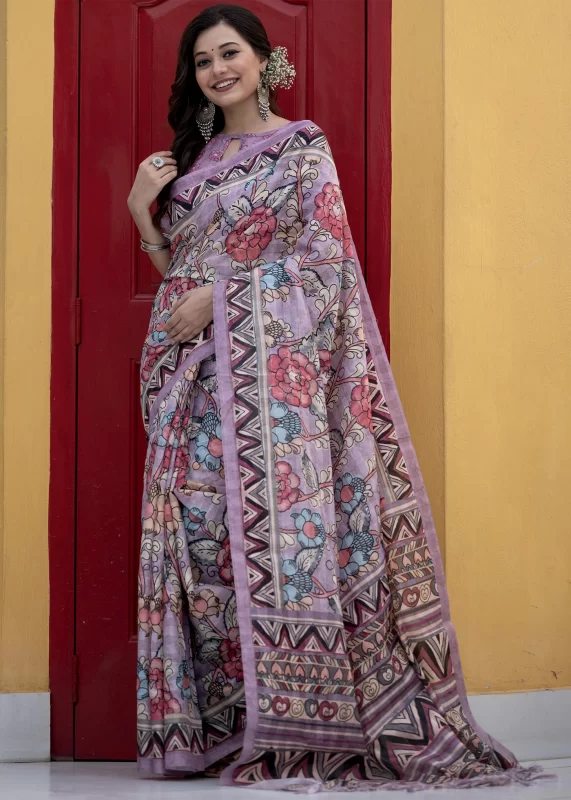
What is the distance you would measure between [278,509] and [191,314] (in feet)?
1.81

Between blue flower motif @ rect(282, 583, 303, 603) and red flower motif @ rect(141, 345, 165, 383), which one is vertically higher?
red flower motif @ rect(141, 345, 165, 383)

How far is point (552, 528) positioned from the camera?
10.6ft

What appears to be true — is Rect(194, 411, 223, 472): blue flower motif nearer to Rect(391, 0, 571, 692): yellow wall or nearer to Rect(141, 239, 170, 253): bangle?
Rect(141, 239, 170, 253): bangle

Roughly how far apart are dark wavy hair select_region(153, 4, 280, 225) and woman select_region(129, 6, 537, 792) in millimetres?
11

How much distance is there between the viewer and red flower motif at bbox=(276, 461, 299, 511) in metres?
2.75

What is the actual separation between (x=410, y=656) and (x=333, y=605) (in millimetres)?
266

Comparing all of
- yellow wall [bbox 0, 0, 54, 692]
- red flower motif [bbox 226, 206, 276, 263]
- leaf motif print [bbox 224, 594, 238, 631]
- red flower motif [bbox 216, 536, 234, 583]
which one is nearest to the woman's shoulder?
red flower motif [bbox 226, 206, 276, 263]

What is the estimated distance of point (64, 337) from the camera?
3.30 meters

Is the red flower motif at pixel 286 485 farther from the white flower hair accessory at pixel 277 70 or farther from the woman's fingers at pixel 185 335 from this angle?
the white flower hair accessory at pixel 277 70

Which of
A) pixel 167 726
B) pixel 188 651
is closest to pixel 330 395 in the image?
pixel 188 651

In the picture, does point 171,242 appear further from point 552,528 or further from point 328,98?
point 552,528

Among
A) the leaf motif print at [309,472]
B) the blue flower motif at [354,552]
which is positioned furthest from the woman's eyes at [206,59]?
the blue flower motif at [354,552]

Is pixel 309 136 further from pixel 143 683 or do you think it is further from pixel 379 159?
pixel 143 683


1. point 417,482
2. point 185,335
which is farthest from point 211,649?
point 185,335
